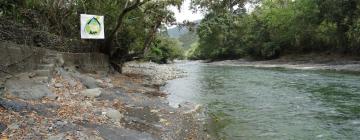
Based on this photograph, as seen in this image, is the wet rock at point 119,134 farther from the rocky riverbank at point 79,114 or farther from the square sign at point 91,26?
the square sign at point 91,26

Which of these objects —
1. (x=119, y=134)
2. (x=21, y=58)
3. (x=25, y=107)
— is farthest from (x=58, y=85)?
(x=119, y=134)

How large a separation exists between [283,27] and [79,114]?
57183 millimetres

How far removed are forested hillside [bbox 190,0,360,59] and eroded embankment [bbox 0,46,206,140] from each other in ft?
40.3

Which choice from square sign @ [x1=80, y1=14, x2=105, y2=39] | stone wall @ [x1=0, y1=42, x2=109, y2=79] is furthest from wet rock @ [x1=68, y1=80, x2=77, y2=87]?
square sign @ [x1=80, y1=14, x2=105, y2=39]

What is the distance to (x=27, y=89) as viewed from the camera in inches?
487

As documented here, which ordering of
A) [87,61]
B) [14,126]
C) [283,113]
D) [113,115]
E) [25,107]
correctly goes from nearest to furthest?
1. [14,126]
2. [25,107]
3. [113,115]
4. [283,113]
5. [87,61]

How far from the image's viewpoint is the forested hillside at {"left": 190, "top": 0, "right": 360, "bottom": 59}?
2759 centimetres

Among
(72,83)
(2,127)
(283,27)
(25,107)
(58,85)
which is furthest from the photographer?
(283,27)

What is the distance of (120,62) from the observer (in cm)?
3166

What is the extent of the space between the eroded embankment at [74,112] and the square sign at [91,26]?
3.63m

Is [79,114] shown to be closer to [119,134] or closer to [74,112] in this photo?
[74,112]

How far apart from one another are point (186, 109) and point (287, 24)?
50646mm

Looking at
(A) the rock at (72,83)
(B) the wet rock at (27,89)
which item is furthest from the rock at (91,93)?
(B) the wet rock at (27,89)

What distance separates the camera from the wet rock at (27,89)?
11.7 m
